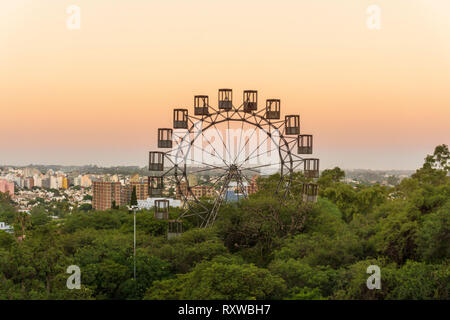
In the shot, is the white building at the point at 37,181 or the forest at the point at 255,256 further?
the white building at the point at 37,181

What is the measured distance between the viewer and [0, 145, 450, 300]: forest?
53.7 feet

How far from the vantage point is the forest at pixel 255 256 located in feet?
53.7

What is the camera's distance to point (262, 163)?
1091 inches

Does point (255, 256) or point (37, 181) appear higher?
point (37, 181)

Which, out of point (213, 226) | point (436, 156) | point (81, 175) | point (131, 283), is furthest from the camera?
point (81, 175)

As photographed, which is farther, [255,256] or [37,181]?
[37,181]

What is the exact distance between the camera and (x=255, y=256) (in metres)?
23.0

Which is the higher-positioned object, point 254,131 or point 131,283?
point 254,131

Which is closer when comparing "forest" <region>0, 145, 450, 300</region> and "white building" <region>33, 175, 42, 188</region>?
"forest" <region>0, 145, 450, 300</region>
